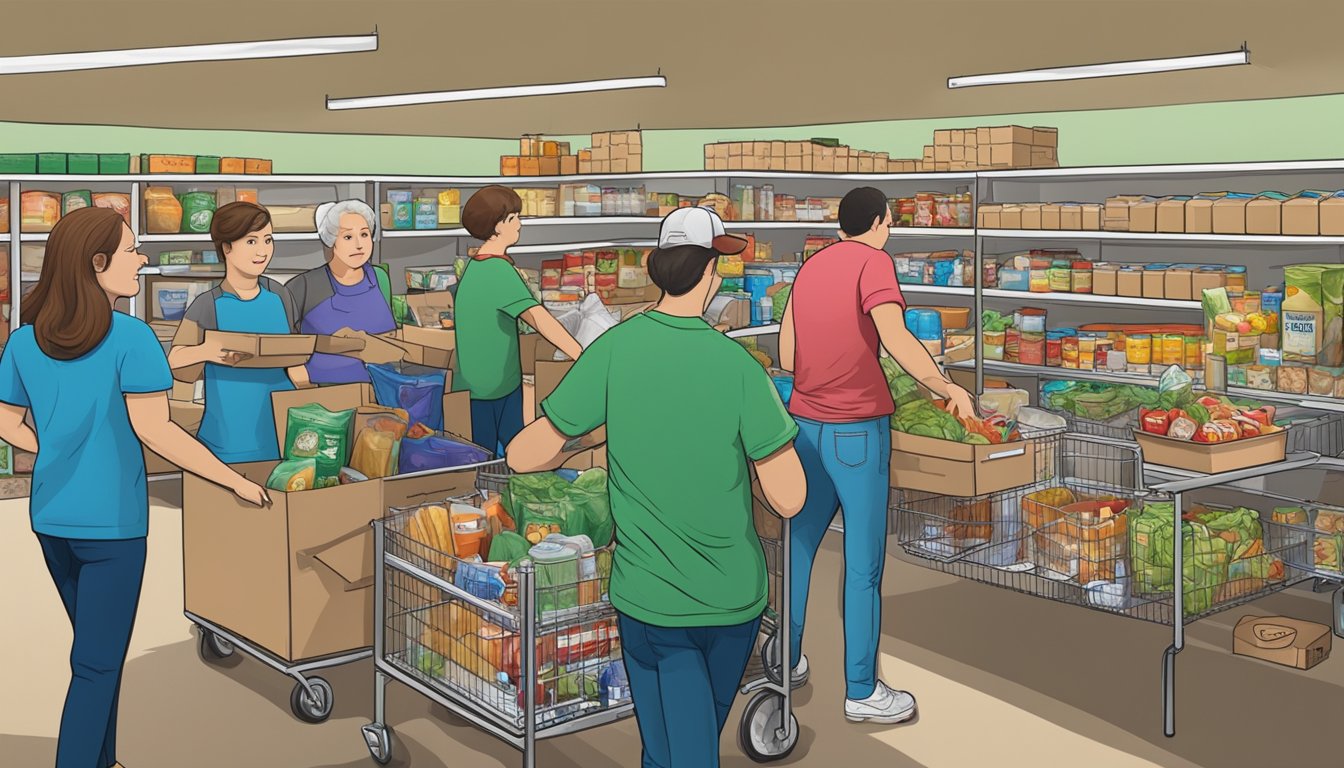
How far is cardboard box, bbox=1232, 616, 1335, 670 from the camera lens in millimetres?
5098

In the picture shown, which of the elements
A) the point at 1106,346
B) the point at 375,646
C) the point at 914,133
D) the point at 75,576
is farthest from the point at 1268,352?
the point at 914,133

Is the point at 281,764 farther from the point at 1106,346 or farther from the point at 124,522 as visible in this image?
the point at 1106,346

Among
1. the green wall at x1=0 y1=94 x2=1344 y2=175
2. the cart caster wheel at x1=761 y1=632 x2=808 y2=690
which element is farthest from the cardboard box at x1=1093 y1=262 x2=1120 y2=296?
the cart caster wheel at x1=761 y1=632 x2=808 y2=690

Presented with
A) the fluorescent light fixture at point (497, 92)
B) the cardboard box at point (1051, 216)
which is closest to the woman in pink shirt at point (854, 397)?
the cardboard box at point (1051, 216)

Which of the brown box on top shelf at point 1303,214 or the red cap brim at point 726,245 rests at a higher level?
the brown box on top shelf at point 1303,214

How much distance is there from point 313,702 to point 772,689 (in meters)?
1.61

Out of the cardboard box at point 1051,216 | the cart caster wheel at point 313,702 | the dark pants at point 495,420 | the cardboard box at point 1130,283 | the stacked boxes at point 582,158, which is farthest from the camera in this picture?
the stacked boxes at point 582,158

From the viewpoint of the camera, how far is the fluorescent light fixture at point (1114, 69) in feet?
28.2

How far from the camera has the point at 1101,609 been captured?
462cm

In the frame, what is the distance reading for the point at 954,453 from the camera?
438cm

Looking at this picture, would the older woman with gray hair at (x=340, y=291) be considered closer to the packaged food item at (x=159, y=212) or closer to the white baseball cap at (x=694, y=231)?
the white baseball cap at (x=694, y=231)

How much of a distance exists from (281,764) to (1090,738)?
2.71 m

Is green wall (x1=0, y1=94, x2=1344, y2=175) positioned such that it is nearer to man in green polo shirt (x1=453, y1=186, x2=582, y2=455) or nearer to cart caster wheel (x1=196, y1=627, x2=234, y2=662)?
man in green polo shirt (x1=453, y1=186, x2=582, y2=455)

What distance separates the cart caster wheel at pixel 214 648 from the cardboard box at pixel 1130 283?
16.1ft
